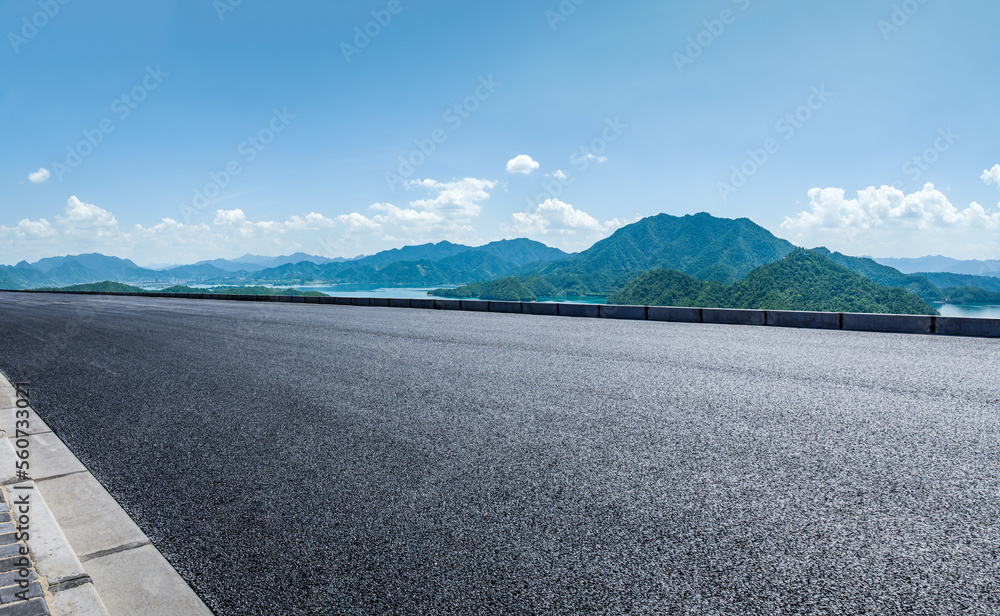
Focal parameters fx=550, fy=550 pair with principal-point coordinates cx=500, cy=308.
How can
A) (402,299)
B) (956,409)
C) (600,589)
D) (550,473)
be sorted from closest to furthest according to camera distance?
(600,589) → (550,473) → (956,409) → (402,299)

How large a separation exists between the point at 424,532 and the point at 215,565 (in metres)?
1.01

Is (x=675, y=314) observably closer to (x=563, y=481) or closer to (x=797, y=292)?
(x=563, y=481)

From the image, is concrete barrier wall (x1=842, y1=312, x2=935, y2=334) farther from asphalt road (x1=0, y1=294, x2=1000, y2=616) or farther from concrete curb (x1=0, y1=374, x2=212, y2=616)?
concrete curb (x1=0, y1=374, x2=212, y2=616)

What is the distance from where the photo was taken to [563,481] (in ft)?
11.6

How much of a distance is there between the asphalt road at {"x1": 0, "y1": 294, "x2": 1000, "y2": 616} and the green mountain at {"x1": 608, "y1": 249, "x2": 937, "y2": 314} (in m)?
97.1

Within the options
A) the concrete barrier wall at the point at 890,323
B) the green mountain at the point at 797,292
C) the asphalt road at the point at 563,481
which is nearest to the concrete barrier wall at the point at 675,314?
the concrete barrier wall at the point at 890,323

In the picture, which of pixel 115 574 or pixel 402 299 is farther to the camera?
pixel 402 299

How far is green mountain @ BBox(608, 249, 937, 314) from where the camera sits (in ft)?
326

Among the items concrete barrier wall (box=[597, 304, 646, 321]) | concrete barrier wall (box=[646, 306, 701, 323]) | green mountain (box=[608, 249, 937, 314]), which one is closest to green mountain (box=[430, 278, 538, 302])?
green mountain (box=[608, 249, 937, 314])

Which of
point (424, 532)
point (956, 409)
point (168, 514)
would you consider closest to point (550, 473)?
point (424, 532)

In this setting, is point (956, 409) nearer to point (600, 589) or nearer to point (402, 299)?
point (600, 589)

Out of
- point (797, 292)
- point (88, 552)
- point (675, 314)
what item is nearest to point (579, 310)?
point (675, 314)

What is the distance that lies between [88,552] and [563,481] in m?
2.64

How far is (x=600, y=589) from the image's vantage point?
2.34 m
